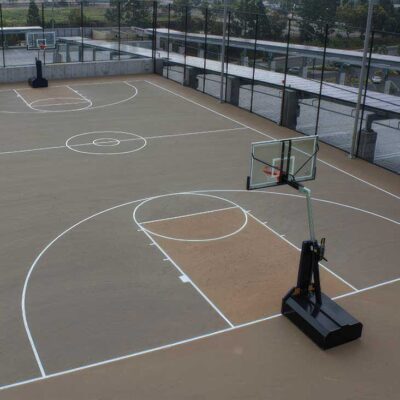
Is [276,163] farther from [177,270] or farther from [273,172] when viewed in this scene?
[177,270]

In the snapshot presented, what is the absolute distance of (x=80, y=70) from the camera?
2631 cm

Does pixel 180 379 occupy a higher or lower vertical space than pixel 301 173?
lower

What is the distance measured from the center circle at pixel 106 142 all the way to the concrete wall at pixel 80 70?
9.58 metres

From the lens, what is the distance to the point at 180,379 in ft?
22.7

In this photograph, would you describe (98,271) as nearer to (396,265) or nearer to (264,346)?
(264,346)

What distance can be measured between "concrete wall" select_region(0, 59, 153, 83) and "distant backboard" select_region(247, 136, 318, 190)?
19.4 metres

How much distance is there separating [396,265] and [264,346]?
350cm

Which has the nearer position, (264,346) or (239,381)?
(239,381)

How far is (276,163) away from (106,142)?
9.09 metres

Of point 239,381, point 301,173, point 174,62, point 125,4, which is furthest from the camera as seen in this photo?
point 125,4

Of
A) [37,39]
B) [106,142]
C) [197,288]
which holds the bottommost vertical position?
[197,288]

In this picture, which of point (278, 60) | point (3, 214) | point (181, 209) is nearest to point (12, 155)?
point (3, 214)

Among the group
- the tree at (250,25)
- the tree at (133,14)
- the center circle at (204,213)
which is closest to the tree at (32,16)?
the tree at (133,14)

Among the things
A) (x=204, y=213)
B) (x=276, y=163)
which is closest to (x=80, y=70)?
(x=204, y=213)
